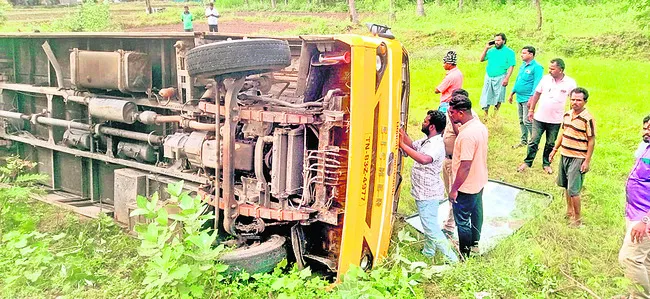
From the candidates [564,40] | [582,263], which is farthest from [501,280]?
[564,40]

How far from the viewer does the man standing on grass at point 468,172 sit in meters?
4.23

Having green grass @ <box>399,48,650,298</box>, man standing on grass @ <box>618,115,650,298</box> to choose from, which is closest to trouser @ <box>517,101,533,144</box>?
green grass @ <box>399,48,650,298</box>

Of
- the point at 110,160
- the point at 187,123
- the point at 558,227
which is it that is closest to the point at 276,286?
the point at 187,123

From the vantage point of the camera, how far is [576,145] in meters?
5.06

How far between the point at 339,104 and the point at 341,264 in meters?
1.05

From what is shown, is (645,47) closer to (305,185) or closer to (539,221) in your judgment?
(539,221)

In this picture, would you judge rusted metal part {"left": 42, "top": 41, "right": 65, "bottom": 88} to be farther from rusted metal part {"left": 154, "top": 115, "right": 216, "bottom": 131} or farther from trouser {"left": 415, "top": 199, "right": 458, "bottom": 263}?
trouser {"left": 415, "top": 199, "right": 458, "bottom": 263}

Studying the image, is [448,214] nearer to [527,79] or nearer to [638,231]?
[638,231]

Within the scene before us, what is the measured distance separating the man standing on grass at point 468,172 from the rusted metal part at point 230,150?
5.79 feet

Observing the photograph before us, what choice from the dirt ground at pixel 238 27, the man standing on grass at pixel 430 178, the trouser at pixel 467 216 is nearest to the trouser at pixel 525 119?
the trouser at pixel 467 216

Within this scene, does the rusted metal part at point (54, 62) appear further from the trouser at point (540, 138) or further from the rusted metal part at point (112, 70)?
the trouser at point (540, 138)

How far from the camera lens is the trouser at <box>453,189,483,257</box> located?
442 cm

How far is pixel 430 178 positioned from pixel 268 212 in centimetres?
148

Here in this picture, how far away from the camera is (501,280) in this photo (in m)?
3.81
